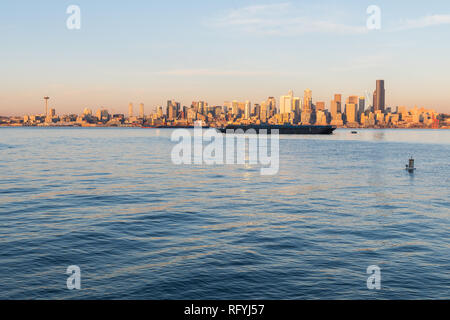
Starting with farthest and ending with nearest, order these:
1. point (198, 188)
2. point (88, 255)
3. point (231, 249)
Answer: point (198, 188) < point (231, 249) < point (88, 255)

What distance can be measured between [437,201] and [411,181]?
52.8 ft

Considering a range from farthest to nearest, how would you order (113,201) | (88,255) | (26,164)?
(26,164) < (113,201) < (88,255)

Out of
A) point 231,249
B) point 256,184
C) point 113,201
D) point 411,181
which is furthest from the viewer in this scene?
point 411,181

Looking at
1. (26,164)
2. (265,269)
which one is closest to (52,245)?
(265,269)

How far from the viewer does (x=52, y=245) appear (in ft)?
70.2

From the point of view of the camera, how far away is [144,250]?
20.7 m
